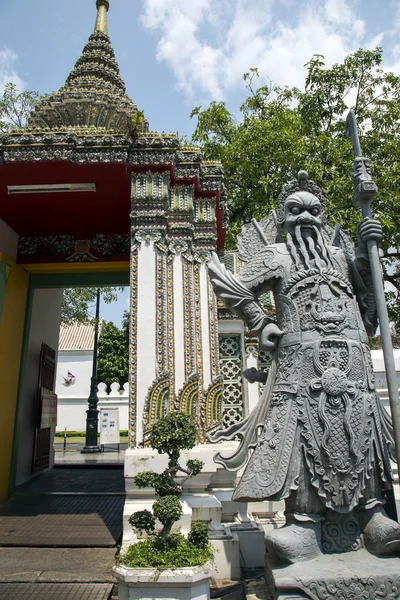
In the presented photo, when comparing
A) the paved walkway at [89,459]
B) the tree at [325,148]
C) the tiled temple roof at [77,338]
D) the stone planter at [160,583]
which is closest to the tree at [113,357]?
the tiled temple roof at [77,338]

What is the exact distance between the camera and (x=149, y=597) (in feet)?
11.1

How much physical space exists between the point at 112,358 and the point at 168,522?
28.4 meters

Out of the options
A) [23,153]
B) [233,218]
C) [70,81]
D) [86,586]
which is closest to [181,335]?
[86,586]

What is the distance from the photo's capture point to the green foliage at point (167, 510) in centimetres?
350

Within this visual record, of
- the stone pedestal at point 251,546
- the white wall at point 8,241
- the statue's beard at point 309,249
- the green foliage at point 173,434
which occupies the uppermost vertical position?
the white wall at point 8,241

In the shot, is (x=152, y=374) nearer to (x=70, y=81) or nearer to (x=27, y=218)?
(x=27, y=218)

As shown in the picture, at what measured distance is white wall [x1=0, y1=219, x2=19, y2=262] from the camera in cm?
779

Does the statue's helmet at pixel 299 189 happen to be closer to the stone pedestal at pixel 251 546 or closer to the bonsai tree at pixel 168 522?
the bonsai tree at pixel 168 522

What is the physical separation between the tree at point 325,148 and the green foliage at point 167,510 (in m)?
7.37

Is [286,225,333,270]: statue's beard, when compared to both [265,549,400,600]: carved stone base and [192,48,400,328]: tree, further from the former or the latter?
[192,48,400,328]: tree

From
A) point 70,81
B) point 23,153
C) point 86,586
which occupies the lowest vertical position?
point 86,586

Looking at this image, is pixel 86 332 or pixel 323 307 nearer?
pixel 323 307

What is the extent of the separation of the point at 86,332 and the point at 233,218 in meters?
20.5

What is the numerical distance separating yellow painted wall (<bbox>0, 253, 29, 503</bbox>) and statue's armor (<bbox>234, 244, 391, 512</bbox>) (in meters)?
5.15
